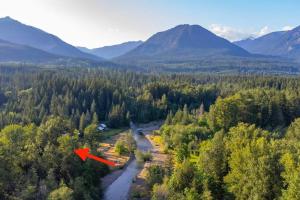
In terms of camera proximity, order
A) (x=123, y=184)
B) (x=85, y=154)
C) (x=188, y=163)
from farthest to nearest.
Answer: (x=123, y=184) < (x=85, y=154) < (x=188, y=163)

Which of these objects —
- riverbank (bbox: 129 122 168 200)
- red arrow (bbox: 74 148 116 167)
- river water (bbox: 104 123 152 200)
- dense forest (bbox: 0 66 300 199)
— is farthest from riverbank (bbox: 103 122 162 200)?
red arrow (bbox: 74 148 116 167)

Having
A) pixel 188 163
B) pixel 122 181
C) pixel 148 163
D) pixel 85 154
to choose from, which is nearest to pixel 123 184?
pixel 122 181

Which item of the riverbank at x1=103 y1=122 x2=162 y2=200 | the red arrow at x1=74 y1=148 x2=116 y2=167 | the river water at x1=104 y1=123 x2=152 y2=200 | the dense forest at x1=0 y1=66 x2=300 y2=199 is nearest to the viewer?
the dense forest at x1=0 y1=66 x2=300 y2=199

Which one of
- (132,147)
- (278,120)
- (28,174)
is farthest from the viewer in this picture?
(278,120)

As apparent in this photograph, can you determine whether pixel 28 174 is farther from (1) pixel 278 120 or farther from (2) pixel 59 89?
(2) pixel 59 89

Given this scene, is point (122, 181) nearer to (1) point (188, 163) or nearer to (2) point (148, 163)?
(2) point (148, 163)

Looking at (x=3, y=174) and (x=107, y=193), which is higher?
(x=3, y=174)

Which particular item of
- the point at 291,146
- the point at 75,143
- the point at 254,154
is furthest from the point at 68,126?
the point at 291,146

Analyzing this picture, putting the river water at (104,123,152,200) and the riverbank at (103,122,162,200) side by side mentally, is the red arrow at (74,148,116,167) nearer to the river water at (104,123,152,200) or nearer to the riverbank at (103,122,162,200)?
the riverbank at (103,122,162,200)

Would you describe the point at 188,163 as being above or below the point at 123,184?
above

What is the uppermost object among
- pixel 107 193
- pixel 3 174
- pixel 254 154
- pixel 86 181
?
pixel 254 154

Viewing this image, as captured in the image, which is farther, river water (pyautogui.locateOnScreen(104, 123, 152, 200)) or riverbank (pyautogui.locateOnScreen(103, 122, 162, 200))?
riverbank (pyautogui.locateOnScreen(103, 122, 162, 200))
